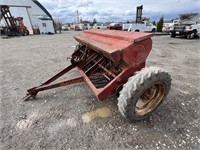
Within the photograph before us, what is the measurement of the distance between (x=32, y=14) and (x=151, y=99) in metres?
25.6

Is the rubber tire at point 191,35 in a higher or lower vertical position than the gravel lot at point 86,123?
lower

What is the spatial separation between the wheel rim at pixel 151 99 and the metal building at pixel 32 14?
2406cm

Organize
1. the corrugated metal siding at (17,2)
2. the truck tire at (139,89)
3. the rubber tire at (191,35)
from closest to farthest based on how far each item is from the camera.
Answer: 1. the truck tire at (139,89)
2. the rubber tire at (191,35)
3. the corrugated metal siding at (17,2)

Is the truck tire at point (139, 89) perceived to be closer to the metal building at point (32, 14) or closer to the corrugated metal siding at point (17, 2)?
the metal building at point (32, 14)

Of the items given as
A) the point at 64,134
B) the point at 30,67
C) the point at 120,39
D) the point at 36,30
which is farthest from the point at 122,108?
the point at 36,30

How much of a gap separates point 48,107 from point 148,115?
1.78m

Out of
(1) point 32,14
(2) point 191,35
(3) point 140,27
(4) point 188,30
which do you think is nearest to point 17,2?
(1) point 32,14

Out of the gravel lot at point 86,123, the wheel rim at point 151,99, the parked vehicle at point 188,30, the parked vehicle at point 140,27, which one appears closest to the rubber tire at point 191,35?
the parked vehicle at point 188,30

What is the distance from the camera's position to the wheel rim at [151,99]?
220 cm

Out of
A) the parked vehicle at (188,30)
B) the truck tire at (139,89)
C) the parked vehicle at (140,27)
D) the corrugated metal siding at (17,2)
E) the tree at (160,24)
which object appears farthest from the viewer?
the corrugated metal siding at (17,2)

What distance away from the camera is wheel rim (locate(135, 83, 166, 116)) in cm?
220

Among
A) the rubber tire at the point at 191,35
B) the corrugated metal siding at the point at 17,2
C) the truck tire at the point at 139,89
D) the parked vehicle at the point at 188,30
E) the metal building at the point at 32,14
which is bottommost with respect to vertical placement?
the rubber tire at the point at 191,35

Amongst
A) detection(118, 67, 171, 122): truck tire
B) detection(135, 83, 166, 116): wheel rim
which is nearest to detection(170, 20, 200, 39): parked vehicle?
detection(135, 83, 166, 116): wheel rim

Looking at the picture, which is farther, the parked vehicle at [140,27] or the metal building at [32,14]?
the metal building at [32,14]
